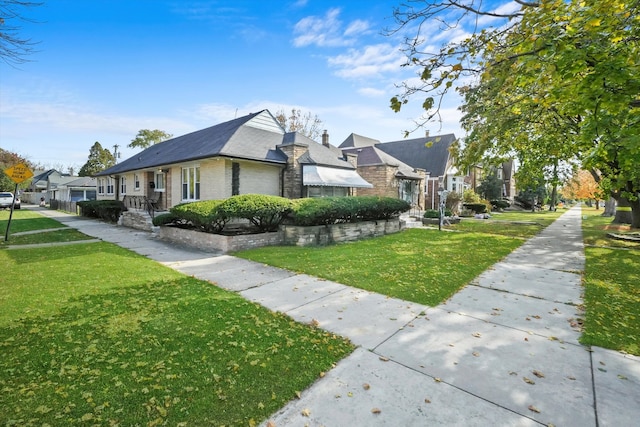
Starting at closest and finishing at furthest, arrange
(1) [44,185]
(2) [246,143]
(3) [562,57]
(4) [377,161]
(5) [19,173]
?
(3) [562,57]
(5) [19,173]
(2) [246,143]
(4) [377,161]
(1) [44,185]

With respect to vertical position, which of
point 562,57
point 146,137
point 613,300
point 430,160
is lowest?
point 613,300

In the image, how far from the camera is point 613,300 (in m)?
6.09

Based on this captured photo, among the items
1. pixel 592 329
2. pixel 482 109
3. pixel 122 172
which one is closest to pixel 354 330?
pixel 592 329

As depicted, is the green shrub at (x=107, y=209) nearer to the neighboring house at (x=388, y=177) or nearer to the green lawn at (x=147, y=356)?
the green lawn at (x=147, y=356)

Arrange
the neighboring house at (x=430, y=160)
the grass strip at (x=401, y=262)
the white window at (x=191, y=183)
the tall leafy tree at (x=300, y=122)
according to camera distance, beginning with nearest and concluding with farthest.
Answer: the grass strip at (x=401, y=262) → the white window at (x=191, y=183) → the neighboring house at (x=430, y=160) → the tall leafy tree at (x=300, y=122)

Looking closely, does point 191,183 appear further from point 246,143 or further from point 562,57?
point 562,57


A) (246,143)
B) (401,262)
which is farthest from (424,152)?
(401,262)

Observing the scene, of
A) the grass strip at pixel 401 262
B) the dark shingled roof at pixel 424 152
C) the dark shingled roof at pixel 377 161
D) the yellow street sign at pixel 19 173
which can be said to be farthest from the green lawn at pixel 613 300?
the dark shingled roof at pixel 424 152

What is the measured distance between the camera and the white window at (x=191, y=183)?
717 inches

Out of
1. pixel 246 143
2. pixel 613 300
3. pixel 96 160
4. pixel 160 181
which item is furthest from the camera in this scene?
pixel 96 160

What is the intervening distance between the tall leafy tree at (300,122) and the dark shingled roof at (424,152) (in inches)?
425

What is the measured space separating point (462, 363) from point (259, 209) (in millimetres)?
9222

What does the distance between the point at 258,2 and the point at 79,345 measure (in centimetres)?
1163

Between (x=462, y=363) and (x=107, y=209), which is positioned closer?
(x=462, y=363)
